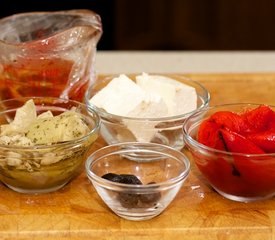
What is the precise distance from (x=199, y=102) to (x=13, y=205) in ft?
1.25

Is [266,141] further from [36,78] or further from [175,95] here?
[36,78]

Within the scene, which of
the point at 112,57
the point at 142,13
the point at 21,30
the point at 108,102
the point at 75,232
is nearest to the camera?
the point at 75,232

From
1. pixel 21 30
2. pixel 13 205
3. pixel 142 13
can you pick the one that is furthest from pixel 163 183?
pixel 142 13

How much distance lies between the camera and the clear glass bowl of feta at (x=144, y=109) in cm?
121

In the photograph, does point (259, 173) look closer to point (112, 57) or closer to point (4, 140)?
point (4, 140)

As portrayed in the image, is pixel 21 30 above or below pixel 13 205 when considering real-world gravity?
above

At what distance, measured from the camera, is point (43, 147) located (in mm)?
1085

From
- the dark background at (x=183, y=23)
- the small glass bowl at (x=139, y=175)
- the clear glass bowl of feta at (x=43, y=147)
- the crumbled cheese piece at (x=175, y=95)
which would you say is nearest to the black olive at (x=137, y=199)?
the small glass bowl at (x=139, y=175)

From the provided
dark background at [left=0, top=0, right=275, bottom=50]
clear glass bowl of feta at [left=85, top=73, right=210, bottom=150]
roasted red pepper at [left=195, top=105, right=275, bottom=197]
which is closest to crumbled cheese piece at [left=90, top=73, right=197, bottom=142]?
clear glass bowl of feta at [left=85, top=73, right=210, bottom=150]

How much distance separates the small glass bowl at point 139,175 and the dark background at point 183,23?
136 centimetres

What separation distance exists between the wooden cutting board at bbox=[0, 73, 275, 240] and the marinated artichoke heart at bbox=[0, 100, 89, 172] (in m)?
0.06

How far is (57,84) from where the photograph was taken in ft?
4.24

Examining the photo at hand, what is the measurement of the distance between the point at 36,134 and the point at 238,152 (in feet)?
0.95

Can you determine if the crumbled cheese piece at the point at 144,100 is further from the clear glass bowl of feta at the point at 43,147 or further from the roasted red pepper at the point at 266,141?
the roasted red pepper at the point at 266,141
